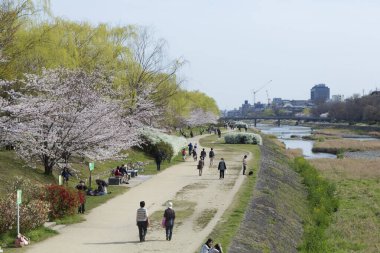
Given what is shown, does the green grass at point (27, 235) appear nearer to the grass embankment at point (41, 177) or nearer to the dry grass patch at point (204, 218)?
the grass embankment at point (41, 177)

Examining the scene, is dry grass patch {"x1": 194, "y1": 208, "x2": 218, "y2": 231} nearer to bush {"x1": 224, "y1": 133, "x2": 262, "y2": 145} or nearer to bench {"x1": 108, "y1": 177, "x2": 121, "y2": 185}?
bench {"x1": 108, "y1": 177, "x2": 121, "y2": 185}

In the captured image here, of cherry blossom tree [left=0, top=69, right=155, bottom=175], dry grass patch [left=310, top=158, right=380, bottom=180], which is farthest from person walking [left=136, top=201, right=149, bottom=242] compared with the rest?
dry grass patch [left=310, top=158, right=380, bottom=180]

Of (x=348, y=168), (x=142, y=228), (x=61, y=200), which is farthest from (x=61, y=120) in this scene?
(x=348, y=168)

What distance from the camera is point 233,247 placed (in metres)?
17.1

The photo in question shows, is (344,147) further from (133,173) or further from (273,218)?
(273,218)

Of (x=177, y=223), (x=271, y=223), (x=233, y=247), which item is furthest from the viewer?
(x=271, y=223)

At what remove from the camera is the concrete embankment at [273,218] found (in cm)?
1886

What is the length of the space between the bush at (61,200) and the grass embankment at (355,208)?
36.3 ft

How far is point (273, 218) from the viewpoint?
23516mm

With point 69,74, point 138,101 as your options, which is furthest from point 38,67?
point 138,101

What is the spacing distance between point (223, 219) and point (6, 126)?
1009cm

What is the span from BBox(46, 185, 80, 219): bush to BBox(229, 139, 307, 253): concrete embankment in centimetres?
696

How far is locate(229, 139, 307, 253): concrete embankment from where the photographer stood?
18.9m

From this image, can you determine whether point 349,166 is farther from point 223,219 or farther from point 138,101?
point 223,219
